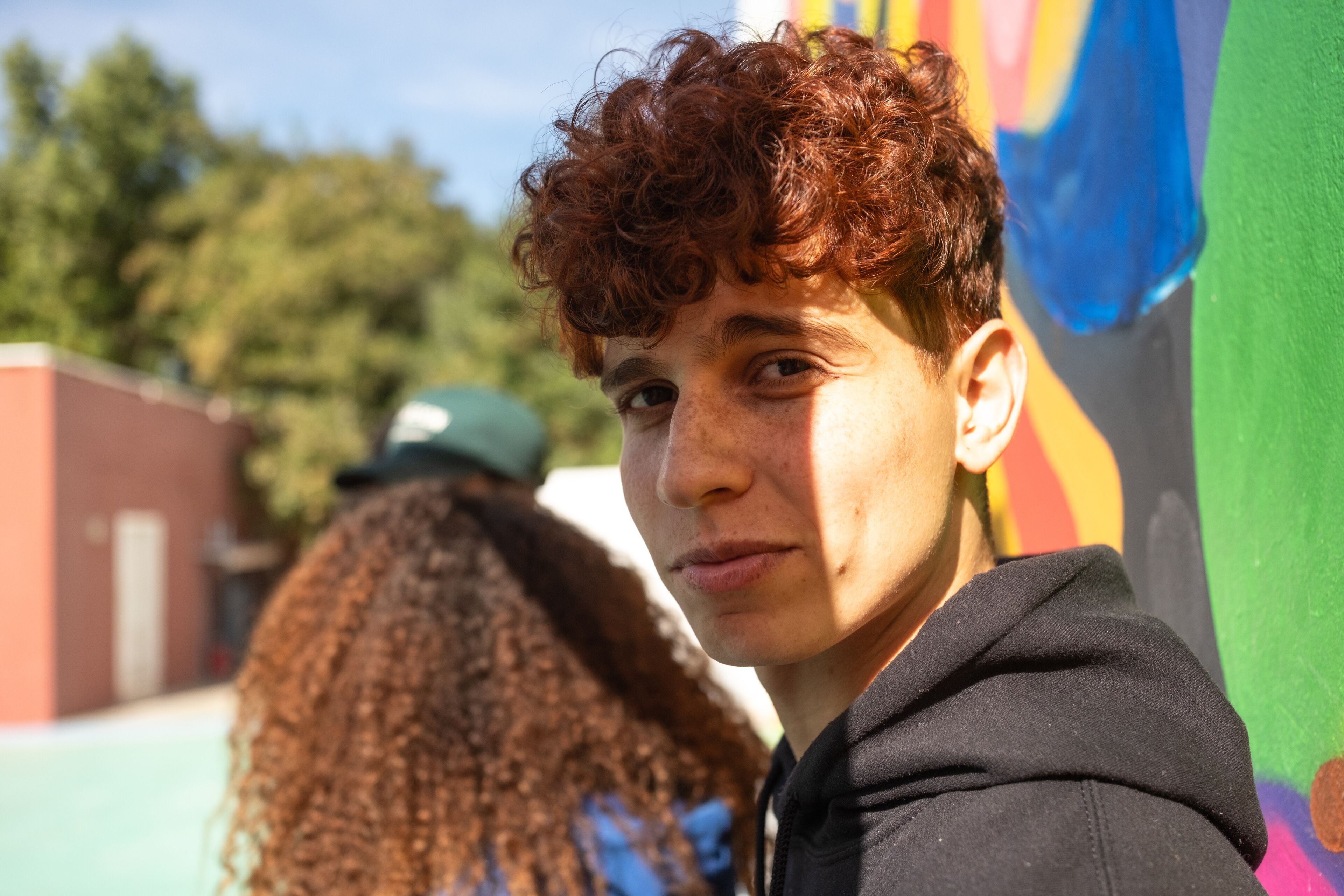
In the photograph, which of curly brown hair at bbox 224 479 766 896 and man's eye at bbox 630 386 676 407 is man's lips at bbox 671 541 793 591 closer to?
man's eye at bbox 630 386 676 407

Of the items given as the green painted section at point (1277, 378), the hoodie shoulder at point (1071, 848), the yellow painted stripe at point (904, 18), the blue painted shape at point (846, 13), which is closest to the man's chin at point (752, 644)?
the hoodie shoulder at point (1071, 848)

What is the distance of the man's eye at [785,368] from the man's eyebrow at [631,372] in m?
0.13

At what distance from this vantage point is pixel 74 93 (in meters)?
28.3

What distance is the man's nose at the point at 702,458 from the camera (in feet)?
3.88

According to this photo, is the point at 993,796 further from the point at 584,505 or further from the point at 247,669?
the point at 584,505

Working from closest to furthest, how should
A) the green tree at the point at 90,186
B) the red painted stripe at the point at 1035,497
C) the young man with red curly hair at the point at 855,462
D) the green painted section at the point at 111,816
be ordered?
the young man with red curly hair at the point at 855,462 < the red painted stripe at the point at 1035,497 < the green painted section at the point at 111,816 < the green tree at the point at 90,186

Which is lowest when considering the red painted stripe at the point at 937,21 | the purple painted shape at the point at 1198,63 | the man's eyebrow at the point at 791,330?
the man's eyebrow at the point at 791,330

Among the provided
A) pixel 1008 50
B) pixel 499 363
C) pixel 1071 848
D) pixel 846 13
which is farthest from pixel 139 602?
pixel 1071 848

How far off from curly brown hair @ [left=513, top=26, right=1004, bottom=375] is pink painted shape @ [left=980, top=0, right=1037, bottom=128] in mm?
1168

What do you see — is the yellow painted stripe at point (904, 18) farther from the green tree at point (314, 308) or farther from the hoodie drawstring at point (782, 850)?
the green tree at point (314, 308)

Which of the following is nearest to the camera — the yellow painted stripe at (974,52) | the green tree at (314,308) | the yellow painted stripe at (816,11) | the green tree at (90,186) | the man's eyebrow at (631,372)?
the man's eyebrow at (631,372)

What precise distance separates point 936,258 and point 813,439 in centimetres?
26

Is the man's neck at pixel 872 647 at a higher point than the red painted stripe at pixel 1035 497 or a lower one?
lower

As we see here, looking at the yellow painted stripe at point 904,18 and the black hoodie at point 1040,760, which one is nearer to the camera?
the black hoodie at point 1040,760
